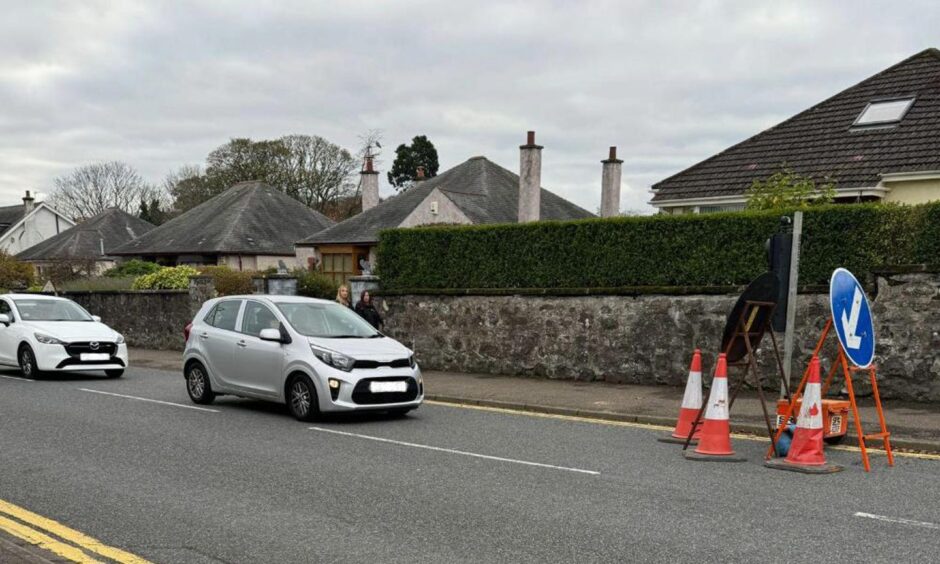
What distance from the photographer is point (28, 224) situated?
2913 inches

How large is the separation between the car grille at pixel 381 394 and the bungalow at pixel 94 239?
156 ft

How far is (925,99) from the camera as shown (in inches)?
806

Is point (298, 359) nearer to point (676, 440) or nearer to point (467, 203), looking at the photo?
point (676, 440)

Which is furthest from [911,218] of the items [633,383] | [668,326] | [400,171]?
[400,171]

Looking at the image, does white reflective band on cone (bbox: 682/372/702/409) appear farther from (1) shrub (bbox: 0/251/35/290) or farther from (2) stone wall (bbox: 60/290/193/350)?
(1) shrub (bbox: 0/251/35/290)

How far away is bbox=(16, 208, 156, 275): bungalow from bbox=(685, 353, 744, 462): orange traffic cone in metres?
51.2

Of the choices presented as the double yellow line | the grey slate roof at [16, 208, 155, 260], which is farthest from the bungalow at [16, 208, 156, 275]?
the double yellow line

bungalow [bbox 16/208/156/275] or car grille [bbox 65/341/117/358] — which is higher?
bungalow [bbox 16/208/156/275]

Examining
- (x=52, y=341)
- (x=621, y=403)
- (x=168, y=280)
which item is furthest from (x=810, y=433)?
(x=168, y=280)

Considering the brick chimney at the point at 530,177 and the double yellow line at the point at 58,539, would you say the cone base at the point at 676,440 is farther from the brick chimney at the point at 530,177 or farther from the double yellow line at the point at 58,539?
the brick chimney at the point at 530,177

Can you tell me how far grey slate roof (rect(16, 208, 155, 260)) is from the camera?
57750 mm

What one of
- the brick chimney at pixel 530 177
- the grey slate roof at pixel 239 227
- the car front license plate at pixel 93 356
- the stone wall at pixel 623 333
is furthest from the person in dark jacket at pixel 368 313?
the grey slate roof at pixel 239 227

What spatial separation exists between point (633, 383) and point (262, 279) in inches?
462

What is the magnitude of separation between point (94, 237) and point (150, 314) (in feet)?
125
